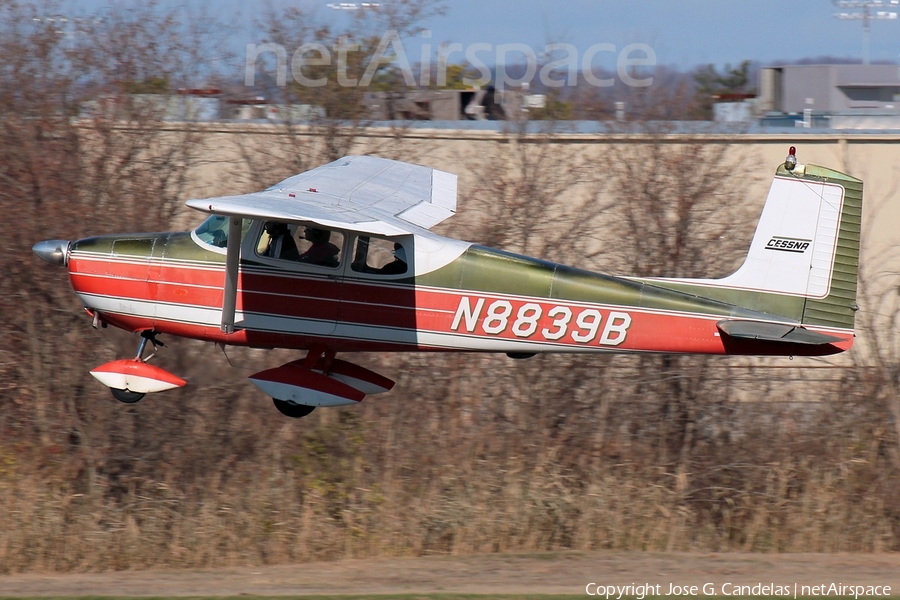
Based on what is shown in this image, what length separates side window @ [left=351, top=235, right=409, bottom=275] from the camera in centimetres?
862

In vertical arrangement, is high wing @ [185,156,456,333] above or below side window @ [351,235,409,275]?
above

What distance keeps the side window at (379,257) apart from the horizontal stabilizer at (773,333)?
2916 mm

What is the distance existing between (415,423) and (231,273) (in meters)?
6.38

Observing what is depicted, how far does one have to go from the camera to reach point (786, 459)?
14.3 m

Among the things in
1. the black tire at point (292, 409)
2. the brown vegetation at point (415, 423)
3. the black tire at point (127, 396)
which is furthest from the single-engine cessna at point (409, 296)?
the brown vegetation at point (415, 423)

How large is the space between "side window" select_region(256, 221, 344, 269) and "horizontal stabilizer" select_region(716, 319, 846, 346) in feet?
11.5

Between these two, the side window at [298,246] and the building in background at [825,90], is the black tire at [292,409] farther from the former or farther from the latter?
the building in background at [825,90]

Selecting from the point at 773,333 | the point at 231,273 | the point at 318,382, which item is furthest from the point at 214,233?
the point at 773,333

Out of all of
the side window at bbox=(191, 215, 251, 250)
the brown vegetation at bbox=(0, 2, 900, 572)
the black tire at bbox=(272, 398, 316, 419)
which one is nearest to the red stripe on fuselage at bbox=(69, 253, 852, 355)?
the side window at bbox=(191, 215, 251, 250)

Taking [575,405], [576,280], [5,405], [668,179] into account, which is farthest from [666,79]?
[5,405]

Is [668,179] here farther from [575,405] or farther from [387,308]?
[387,308]

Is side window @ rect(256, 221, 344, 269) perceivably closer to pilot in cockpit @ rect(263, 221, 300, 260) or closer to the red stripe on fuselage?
pilot in cockpit @ rect(263, 221, 300, 260)

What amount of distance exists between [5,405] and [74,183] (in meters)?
3.48

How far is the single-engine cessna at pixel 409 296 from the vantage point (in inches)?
339
